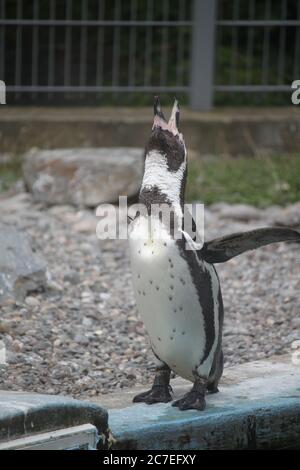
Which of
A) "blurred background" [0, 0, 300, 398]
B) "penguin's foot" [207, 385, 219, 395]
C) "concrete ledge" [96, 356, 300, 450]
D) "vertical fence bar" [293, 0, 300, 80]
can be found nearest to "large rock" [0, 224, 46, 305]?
"blurred background" [0, 0, 300, 398]

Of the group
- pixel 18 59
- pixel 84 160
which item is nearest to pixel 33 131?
pixel 18 59

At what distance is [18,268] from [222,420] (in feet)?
6.88

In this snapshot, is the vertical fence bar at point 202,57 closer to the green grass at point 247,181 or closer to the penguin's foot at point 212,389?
the green grass at point 247,181

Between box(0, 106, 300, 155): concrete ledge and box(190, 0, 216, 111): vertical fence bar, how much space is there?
18 centimetres

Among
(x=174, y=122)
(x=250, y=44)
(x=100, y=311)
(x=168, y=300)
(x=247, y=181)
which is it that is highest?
(x=250, y=44)

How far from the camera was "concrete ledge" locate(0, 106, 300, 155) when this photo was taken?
8.52 meters

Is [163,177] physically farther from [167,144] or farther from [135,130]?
[135,130]

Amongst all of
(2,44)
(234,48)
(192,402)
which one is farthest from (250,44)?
(192,402)

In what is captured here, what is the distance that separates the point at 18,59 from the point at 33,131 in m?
0.83

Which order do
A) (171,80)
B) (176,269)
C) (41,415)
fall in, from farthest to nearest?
(171,80) → (176,269) → (41,415)

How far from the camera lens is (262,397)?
11.3 feet

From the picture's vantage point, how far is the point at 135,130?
8.61 m

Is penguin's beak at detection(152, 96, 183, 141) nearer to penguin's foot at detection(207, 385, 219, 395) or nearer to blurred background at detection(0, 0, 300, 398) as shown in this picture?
penguin's foot at detection(207, 385, 219, 395)
